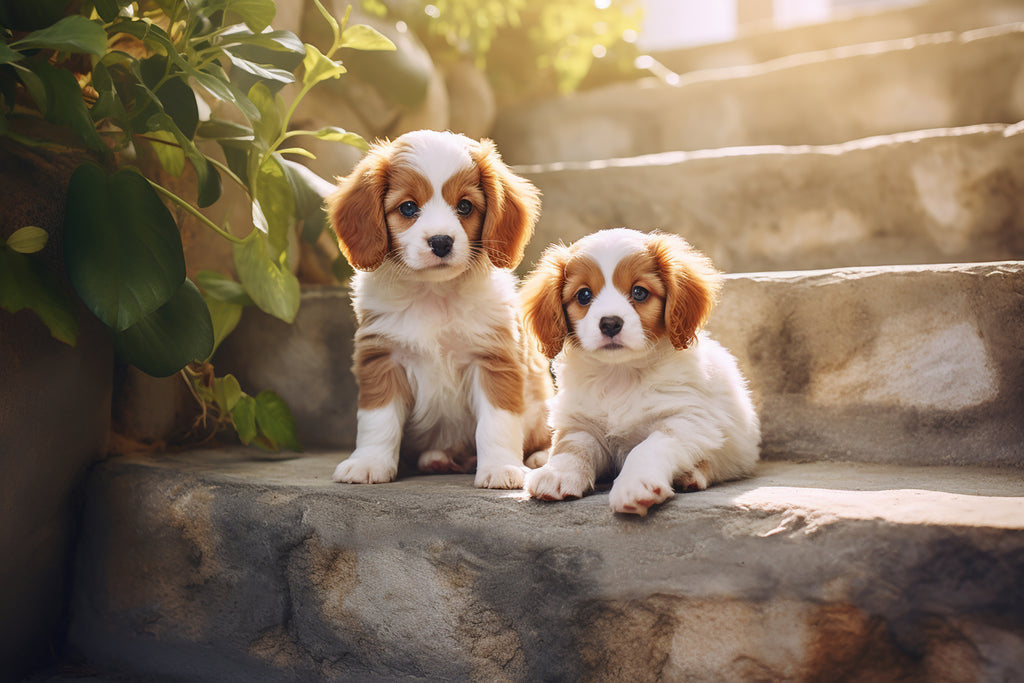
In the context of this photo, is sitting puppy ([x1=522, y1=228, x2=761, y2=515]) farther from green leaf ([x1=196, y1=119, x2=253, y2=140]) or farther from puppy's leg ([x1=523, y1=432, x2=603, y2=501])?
green leaf ([x1=196, y1=119, x2=253, y2=140])

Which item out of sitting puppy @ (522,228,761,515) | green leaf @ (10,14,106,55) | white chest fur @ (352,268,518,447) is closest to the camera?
green leaf @ (10,14,106,55)

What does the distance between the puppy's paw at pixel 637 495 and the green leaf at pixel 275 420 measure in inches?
60.8

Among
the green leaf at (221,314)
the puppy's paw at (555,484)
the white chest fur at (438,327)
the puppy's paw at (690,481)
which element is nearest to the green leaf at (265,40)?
the white chest fur at (438,327)

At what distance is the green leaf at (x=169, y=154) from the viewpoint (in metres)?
2.60

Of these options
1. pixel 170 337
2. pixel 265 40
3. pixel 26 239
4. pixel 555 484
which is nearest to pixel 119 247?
pixel 26 239

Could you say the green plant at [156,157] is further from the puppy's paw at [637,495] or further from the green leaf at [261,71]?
the puppy's paw at [637,495]

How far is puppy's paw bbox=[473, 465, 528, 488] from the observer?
2.28 m

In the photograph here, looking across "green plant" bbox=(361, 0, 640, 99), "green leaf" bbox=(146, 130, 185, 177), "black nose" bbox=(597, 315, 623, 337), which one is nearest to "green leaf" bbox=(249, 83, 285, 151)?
"green leaf" bbox=(146, 130, 185, 177)

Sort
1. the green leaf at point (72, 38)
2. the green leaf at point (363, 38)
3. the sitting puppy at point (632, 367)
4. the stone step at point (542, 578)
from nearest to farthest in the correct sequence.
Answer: the stone step at point (542, 578) < the green leaf at point (72, 38) < the sitting puppy at point (632, 367) < the green leaf at point (363, 38)

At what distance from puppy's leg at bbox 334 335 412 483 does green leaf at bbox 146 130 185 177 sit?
2.90 ft

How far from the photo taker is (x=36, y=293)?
207cm

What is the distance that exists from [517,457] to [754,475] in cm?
74

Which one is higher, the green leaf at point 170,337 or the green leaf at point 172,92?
the green leaf at point 172,92

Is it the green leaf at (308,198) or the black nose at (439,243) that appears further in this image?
the green leaf at (308,198)
